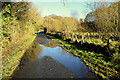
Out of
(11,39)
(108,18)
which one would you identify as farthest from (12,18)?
(108,18)

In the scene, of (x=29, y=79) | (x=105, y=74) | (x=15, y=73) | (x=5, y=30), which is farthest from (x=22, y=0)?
(x=105, y=74)

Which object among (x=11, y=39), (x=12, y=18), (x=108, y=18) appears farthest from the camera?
(x=108, y=18)

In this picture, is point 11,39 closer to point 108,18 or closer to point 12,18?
point 12,18

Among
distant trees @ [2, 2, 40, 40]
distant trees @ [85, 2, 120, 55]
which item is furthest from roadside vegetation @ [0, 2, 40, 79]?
distant trees @ [85, 2, 120, 55]

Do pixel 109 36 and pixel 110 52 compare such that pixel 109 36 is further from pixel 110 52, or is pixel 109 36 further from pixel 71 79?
pixel 71 79

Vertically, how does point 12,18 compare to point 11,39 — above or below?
above

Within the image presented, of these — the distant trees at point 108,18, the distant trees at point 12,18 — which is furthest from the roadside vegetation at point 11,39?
the distant trees at point 108,18

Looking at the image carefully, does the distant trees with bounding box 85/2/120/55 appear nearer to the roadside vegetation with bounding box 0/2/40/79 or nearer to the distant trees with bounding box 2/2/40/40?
the roadside vegetation with bounding box 0/2/40/79

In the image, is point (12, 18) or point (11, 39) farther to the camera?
point (12, 18)

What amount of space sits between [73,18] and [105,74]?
56.1 ft

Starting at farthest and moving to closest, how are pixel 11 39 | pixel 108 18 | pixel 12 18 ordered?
pixel 108 18 → pixel 12 18 → pixel 11 39

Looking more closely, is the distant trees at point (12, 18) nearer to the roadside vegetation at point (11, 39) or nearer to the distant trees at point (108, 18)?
the roadside vegetation at point (11, 39)

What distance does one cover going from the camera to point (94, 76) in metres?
4.92

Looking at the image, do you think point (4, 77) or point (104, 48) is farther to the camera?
point (104, 48)
